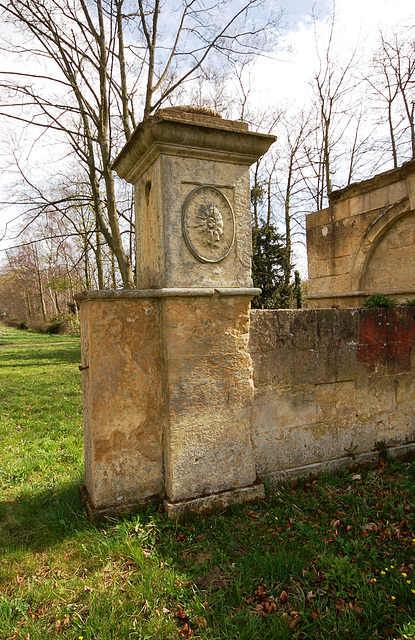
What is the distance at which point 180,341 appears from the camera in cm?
289

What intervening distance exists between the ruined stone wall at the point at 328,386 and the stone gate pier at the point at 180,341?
31 centimetres

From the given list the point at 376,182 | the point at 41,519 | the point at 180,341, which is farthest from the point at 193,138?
the point at 376,182

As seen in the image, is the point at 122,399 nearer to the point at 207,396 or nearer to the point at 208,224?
the point at 207,396

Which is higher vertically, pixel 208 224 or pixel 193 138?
pixel 193 138

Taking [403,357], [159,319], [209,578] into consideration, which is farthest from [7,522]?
[403,357]

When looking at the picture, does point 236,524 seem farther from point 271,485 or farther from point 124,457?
point 124,457

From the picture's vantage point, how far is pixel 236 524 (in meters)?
2.88

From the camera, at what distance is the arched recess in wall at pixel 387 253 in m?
6.09

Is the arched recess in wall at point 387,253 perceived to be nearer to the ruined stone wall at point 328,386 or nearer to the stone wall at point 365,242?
the stone wall at point 365,242

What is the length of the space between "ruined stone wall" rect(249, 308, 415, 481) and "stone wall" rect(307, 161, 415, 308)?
2.44m

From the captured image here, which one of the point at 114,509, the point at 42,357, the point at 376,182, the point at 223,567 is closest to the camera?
the point at 223,567

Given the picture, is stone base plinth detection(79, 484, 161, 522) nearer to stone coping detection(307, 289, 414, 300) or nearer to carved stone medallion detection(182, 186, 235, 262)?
carved stone medallion detection(182, 186, 235, 262)

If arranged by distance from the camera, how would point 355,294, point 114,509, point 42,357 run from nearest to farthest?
1. point 114,509
2. point 355,294
3. point 42,357

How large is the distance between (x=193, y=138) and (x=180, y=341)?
1485mm
